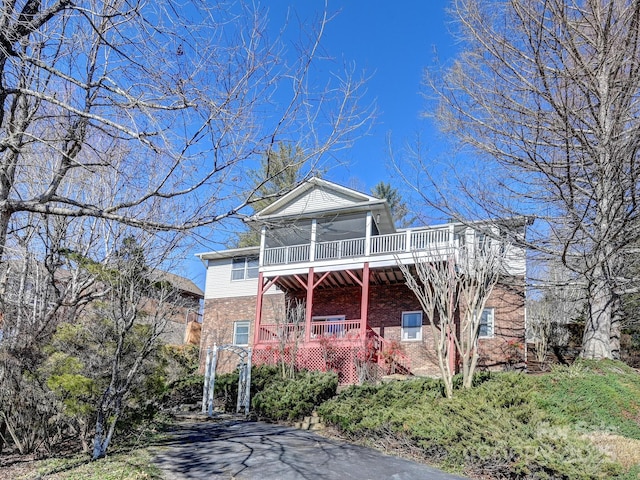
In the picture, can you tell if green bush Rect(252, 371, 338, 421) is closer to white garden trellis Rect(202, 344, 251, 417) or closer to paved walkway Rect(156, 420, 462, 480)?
white garden trellis Rect(202, 344, 251, 417)

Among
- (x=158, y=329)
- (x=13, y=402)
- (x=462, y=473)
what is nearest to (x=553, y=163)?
(x=462, y=473)

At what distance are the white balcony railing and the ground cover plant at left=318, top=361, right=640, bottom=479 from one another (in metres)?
6.15

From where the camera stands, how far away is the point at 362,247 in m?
18.7

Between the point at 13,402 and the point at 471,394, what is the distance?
778 centimetres

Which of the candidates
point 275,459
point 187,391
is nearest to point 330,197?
point 187,391

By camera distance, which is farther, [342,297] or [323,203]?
[323,203]

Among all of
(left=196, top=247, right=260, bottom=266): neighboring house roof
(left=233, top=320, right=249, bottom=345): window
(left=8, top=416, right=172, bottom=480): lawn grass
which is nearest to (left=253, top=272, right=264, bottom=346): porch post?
(left=196, top=247, right=260, bottom=266): neighboring house roof

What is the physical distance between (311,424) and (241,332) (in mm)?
10616

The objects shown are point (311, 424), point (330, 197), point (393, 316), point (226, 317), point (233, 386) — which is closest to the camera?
point (311, 424)

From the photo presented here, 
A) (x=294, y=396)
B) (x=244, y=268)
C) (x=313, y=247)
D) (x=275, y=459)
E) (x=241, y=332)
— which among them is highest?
(x=313, y=247)

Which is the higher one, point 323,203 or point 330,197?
point 323,203

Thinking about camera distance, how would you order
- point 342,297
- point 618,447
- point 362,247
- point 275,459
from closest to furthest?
1. point 618,447
2. point 275,459
3. point 362,247
4. point 342,297

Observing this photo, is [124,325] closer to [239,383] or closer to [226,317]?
[239,383]

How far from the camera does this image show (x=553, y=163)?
10422 millimetres
